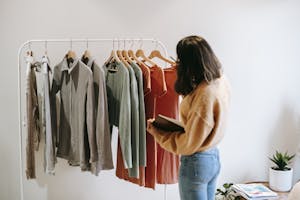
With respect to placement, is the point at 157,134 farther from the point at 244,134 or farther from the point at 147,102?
the point at 244,134

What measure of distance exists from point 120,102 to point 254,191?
1.37m

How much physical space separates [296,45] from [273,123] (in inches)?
28.3

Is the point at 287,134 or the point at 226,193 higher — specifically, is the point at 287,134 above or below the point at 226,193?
above

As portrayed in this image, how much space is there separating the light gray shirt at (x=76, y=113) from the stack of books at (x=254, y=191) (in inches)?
50.0

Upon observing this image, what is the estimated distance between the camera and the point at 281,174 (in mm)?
2990

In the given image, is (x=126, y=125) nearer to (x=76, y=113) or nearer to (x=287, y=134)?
(x=76, y=113)

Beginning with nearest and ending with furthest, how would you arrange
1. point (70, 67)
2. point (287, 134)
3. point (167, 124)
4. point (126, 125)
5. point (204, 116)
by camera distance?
point (204, 116)
point (167, 124)
point (126, 125)
point (70, 67)
point (287, 134)

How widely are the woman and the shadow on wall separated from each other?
143 centimetres

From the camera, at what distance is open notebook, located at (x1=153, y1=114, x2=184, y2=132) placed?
6.82 ft

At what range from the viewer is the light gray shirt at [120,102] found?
91.4 inches

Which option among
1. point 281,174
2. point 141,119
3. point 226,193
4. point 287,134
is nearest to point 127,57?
point 141,119

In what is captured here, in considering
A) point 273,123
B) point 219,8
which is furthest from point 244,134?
point 219,8

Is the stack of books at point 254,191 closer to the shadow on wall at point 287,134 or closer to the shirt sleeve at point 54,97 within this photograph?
the shadow on wall at point 287,134

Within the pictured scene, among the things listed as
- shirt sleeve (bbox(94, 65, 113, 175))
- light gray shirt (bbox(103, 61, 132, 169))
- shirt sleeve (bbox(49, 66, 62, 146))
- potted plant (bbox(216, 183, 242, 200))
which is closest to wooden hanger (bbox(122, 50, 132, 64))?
light gray shirt (bbox(103, 61, 132, 169))
